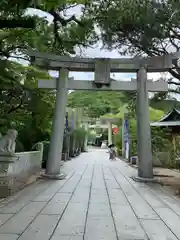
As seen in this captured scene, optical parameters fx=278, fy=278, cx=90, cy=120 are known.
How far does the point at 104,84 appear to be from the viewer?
9.94 m

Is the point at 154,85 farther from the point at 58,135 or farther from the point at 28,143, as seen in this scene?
the point at 28,143

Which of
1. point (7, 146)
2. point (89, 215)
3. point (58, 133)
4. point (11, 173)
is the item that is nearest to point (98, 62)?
point (58, 133)

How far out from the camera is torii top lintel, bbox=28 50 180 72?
31.4 ft

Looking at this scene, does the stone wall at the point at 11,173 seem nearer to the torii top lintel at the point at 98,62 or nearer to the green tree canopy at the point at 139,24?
the torii top lintel at the point at 98,62

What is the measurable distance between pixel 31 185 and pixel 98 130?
37312mm

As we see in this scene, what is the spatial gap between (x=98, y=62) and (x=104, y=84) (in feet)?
2.64

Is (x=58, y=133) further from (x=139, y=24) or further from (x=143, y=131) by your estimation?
(x=139, y=24)

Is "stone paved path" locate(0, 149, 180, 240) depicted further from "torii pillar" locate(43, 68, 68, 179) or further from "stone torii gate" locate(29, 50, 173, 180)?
"stone torii gate" locate(29, 50, 173, 180)

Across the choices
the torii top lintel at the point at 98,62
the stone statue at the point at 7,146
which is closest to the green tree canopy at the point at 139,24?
the torii top lintel at the point at 98,62

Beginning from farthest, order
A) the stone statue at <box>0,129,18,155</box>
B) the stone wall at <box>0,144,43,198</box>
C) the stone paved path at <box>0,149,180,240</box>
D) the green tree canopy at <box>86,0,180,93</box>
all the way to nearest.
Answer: the green tree canopy at <box>86,0,180,93</box>, the stone statue at <box>0,129,18,155</box>, the stone wall at <box>0,144,43,198</box>, the stone paved path at <box>0,149,180,240</box>

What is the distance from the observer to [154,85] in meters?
9.91

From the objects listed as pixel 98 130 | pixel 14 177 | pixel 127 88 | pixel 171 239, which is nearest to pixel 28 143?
pixel 127 88

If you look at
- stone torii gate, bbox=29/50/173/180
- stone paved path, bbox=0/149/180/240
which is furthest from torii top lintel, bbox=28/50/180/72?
stone paved path, bbox=0/149/180/240

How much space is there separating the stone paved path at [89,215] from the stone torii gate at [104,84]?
8.29ft
